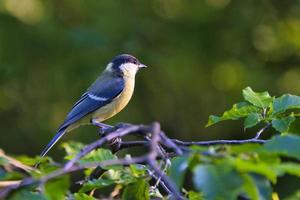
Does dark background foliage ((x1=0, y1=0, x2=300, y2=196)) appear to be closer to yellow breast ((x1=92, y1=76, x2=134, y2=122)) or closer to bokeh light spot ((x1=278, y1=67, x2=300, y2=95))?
bokeh light spot ((x1=278, y1=67, x2=300, y2=95))

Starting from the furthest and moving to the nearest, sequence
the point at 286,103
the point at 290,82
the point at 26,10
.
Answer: the point at 26,10 → the point at 290,82 → the point at 286,103

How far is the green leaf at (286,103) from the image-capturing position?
4.92 ft

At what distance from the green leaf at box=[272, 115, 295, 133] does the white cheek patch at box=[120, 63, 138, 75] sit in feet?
8.96

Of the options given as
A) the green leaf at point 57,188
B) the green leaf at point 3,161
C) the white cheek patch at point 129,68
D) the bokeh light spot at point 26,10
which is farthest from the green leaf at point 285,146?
the bokeh light spot at point 26,10

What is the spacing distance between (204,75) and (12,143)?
1885 millimetres

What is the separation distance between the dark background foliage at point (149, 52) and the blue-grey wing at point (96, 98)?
2.19 meters

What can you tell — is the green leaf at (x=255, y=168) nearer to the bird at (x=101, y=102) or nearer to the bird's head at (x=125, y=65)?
the bird at (x=101, y=102)

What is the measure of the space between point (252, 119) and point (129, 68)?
2722 mm

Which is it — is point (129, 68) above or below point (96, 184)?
below

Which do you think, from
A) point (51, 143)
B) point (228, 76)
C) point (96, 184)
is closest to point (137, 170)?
point (96, 184)

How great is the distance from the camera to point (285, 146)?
952 millimetres

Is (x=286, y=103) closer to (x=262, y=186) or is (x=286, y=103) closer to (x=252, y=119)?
(x=252, y=119)

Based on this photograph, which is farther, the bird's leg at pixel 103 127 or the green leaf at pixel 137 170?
the bird's leg at pixel 103 127

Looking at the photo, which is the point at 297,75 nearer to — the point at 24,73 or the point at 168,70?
the point at 168,70
